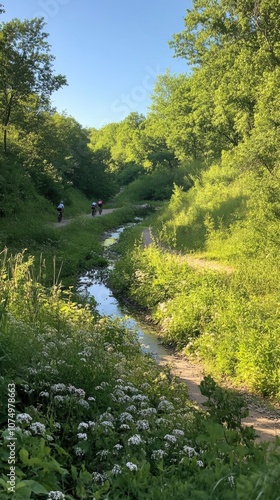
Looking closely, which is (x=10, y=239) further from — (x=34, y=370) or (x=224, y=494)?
(x=224, y=494)

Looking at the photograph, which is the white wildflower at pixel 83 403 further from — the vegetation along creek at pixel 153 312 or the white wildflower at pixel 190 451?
the white wildflower at pixel 190 451

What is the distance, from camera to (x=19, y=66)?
71.9 ft

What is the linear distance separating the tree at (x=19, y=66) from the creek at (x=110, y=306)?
11306 mm

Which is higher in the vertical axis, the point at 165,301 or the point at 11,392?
the point at 11,392

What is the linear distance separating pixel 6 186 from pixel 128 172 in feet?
157

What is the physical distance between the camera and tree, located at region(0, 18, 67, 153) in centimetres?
2158

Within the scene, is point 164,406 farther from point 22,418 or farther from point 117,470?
point 22,418

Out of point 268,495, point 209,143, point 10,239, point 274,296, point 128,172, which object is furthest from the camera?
point 128,172

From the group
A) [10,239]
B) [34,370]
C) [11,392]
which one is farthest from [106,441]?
[10,239]

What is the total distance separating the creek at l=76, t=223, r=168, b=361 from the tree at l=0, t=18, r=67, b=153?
11.3 m

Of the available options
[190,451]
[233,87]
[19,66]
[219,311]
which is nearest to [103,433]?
[190,451]

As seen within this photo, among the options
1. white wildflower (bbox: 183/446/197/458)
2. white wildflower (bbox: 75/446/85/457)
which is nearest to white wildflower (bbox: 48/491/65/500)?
white wildflower (bbox: 75/446/85/457)

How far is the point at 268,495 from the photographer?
1853 mm

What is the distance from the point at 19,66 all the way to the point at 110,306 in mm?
16542
